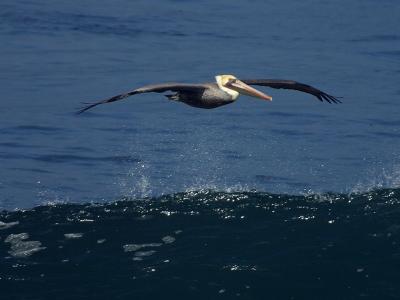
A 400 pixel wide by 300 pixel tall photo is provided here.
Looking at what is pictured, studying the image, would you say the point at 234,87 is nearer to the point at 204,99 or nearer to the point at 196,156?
the point at 204,99

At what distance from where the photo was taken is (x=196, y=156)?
22.0 meters

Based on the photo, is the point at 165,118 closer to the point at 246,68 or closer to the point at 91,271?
the point at 246,68

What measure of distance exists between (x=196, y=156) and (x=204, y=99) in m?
5.71

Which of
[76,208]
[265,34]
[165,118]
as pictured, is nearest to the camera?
[76,208]

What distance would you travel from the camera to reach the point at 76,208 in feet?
60.2

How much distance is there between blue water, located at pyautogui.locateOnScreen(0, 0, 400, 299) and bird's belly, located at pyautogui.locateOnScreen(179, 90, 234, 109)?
189 cm

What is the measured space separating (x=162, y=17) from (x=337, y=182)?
15.8 m

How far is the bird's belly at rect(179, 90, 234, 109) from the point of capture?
53.5ft

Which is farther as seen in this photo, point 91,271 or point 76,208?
point 76,208

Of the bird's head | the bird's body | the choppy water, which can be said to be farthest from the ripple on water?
the bird's head

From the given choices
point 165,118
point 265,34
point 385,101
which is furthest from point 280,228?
point 265,34

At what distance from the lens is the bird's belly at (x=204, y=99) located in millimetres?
16297

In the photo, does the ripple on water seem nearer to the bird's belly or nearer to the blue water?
the blue water

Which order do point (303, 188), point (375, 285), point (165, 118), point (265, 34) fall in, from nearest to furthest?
point (375, 285) → point (303, 188) → point (165, 118) → point (265, 34)
